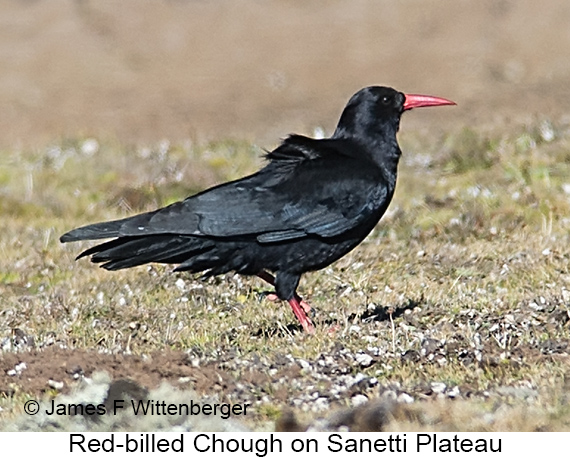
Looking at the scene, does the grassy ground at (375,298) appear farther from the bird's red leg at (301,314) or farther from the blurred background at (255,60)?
the blurred background at (255,60)

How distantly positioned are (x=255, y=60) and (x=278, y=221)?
2831cm

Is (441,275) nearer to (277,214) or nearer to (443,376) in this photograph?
(277,214)

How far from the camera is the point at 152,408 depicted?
577 centimetres

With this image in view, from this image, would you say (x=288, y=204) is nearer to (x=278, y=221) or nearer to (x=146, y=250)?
(x=278, y=221)

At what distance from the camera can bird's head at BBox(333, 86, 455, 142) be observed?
8219mm

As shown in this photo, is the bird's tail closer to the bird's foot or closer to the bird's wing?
the bird's wing

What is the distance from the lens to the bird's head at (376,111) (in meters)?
8.22

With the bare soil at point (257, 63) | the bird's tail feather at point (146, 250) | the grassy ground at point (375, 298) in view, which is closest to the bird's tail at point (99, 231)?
the bird's tail feather at point (146, 250)

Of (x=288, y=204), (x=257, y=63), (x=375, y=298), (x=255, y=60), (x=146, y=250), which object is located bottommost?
(x=375, y=298)

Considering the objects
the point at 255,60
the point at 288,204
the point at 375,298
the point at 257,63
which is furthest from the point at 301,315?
the point at 255,60

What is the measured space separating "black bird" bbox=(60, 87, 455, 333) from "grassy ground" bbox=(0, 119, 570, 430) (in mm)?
422

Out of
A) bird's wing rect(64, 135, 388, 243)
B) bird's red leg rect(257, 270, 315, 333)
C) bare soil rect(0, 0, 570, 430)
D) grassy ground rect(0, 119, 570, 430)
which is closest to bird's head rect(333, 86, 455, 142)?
bird's wing rect(64, 135, 388, 243)

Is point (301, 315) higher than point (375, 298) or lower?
lower

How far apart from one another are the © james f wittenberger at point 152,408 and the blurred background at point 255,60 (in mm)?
13244
